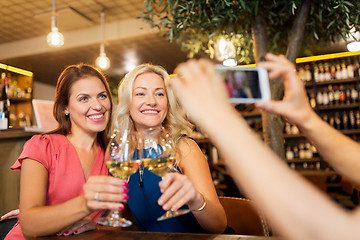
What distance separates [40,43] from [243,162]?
6317 mm

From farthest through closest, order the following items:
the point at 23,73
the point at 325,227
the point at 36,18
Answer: the point at 23,73
the point at 36,18
the point at 325,227

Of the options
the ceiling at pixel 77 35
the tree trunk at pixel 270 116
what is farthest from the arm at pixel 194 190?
the ceiling at pixel 77 35

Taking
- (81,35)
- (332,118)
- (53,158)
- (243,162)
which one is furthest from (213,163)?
(243,162)

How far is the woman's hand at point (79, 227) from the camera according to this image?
1.08 metres

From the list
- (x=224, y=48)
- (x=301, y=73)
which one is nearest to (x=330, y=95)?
(x=301, y=73)

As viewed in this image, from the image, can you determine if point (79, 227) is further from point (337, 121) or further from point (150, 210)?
point (337, 121)

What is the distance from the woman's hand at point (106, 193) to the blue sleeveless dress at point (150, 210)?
2.13 ft

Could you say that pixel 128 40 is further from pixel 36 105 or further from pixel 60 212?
pixel 60 212

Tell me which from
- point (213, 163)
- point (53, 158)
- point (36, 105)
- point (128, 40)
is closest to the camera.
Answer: point (53, 158)

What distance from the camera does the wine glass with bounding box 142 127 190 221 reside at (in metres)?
0.95

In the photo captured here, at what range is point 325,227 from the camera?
0.39 m

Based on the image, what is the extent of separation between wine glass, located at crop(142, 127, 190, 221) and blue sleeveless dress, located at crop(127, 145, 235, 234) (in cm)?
45

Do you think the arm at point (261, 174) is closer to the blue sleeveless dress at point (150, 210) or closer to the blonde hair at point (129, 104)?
the blue sleeveless dress at point (150, 210)

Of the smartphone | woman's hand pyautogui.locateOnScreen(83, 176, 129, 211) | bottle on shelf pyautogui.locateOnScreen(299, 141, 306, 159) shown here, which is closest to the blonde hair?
woman's hand pyautogui.locateOnScreen(83, 176, 129, 211)
